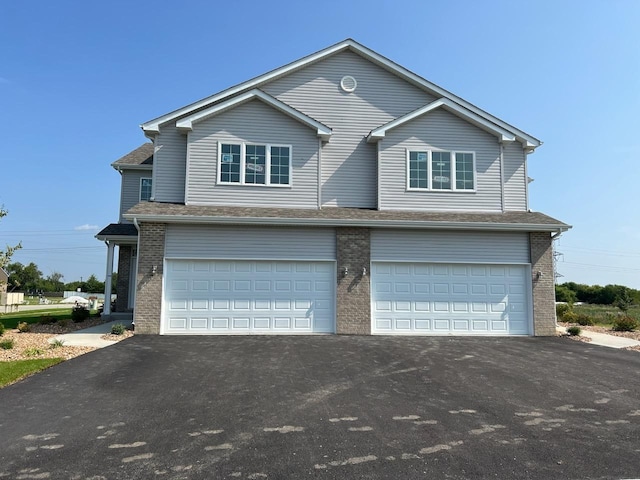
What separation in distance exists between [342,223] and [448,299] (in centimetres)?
439

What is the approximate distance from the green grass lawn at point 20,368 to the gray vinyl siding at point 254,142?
680 centimetres

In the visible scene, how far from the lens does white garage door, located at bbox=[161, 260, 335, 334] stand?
12.8 metres

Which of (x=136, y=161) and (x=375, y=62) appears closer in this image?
(x=375, y=62)

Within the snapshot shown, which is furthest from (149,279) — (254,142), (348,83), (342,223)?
(348,83)

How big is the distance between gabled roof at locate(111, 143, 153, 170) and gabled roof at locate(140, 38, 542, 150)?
4639 millimetres

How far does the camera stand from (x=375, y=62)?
15898mm

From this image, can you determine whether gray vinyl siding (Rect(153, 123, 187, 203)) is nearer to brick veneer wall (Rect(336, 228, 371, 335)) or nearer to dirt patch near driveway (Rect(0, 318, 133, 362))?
dirt patch near driveway (Rect(0, 318, 133, 362))

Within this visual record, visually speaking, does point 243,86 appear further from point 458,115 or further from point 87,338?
point 87,338

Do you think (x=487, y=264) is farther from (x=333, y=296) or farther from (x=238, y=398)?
(x=238, y=398)

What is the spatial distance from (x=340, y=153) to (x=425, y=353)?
26.6ft

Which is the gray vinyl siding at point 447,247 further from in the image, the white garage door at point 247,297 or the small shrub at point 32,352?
the small shrub at point 32,352

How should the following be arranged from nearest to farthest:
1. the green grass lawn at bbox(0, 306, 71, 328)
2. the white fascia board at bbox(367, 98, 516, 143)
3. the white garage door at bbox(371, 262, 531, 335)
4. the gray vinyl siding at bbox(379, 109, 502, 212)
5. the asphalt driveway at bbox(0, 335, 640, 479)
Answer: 1. the asphalt driveway at bbox(0, 335, 640, 479)
2. the white garage door at bbox(371, 262, 531, 335)
3. the gray vinyl siding at bbox(379, 109, 502, 212)
4. the white fascia board at bbox(367, 98, 516, 143)
5. the green grass lawn at bbox(0, 306, 71, 328)

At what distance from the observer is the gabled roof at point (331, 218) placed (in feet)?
42.1

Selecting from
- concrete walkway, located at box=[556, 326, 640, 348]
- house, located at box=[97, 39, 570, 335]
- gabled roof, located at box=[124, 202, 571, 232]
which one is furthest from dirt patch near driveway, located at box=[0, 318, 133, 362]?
concrete walkway, located at box=[556, 326, 640, 348]
